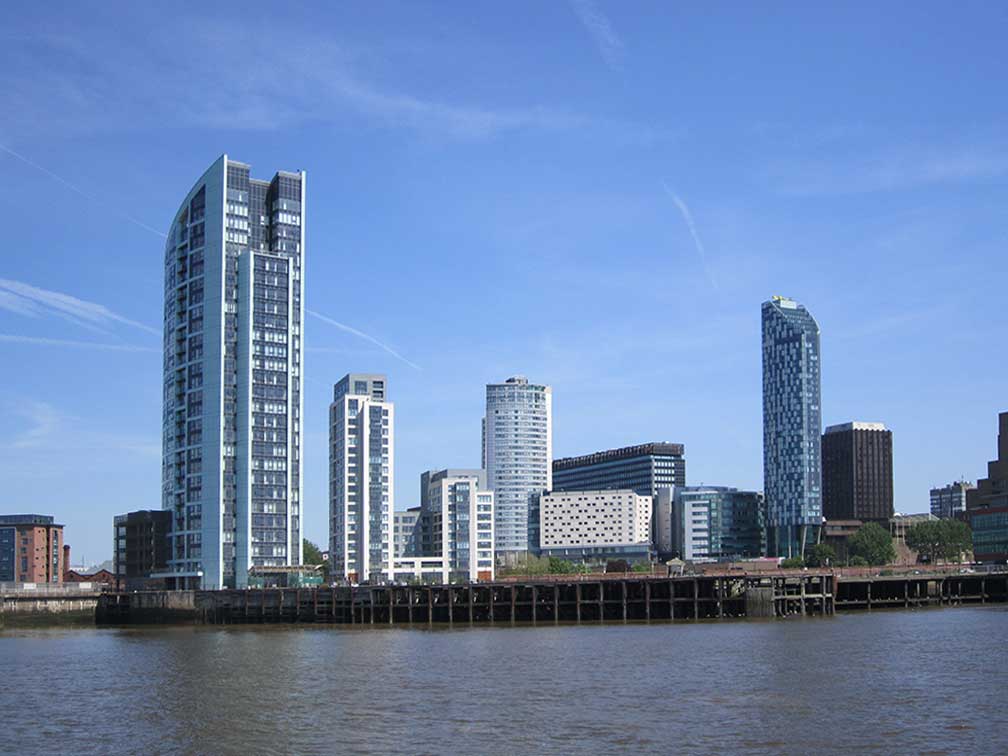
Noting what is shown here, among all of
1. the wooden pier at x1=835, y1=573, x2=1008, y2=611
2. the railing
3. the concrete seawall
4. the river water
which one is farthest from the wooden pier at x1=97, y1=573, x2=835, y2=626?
the river water

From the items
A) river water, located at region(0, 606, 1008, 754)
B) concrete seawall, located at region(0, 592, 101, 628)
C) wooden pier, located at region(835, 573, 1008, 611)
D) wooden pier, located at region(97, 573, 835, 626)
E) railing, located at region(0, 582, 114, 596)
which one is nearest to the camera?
river water, located at region(0, 606, 1008, 754)

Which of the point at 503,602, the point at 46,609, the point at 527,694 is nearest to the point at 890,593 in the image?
the point at 503,602

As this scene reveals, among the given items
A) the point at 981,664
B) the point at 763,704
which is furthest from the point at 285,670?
the point at 981,664

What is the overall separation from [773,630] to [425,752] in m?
80.8

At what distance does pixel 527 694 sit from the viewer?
78.8 m

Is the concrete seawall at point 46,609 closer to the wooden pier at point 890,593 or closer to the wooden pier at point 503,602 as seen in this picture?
the wooden pier at point 503,602

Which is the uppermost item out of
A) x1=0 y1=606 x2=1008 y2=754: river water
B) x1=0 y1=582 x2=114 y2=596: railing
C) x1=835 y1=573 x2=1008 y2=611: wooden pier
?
x1=0 y1=606 x2=1008 y2=754: river water

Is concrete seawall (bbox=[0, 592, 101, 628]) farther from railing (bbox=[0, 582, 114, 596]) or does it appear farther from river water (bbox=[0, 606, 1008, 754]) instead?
river water (bbox=[0, 606, 1008, 754])

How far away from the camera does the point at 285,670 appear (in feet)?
322

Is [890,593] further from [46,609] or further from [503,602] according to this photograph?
[46,609]

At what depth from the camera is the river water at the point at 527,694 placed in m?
62.2

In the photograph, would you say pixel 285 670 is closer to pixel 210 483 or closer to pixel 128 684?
pixel 128 684

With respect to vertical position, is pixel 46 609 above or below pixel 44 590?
below

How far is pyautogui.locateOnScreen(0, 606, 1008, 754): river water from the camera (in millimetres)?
62250
